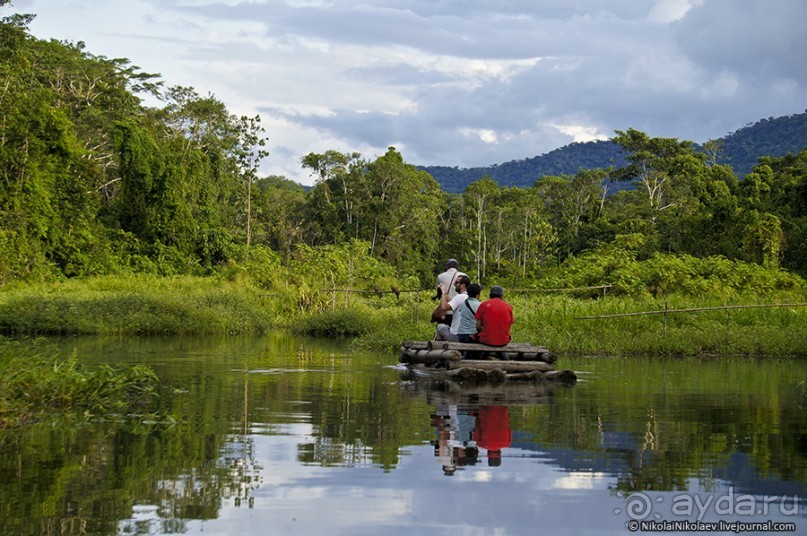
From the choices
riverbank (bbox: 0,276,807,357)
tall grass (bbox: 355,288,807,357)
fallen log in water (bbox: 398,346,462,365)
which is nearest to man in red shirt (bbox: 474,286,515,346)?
fallen log in water (bbox: 398,346,462,365)

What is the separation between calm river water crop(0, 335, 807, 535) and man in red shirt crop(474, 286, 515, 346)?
4.25 feet

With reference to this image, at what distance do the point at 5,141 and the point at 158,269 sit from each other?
899 cm

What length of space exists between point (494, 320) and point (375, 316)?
52.7 ft

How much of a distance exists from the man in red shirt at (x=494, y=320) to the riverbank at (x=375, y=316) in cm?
634

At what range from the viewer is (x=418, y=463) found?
7438mm

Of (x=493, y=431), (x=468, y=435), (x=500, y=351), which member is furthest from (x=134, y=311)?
(x=468, y=435)

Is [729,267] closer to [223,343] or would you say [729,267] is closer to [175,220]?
[223,343]

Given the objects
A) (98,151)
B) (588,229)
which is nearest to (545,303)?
(588,229)

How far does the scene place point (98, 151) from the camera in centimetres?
4931

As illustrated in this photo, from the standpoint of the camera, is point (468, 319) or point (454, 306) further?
point (454, 306)

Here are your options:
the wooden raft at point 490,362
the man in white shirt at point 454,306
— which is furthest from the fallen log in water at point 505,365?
the man in white shirt at point 454,306

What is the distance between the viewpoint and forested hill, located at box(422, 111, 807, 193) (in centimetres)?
10488

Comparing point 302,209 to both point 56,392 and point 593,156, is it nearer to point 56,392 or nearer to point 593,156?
point 56,392

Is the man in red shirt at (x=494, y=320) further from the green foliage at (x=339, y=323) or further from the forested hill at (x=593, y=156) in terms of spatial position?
the forested hill at (x=593, y=156)
